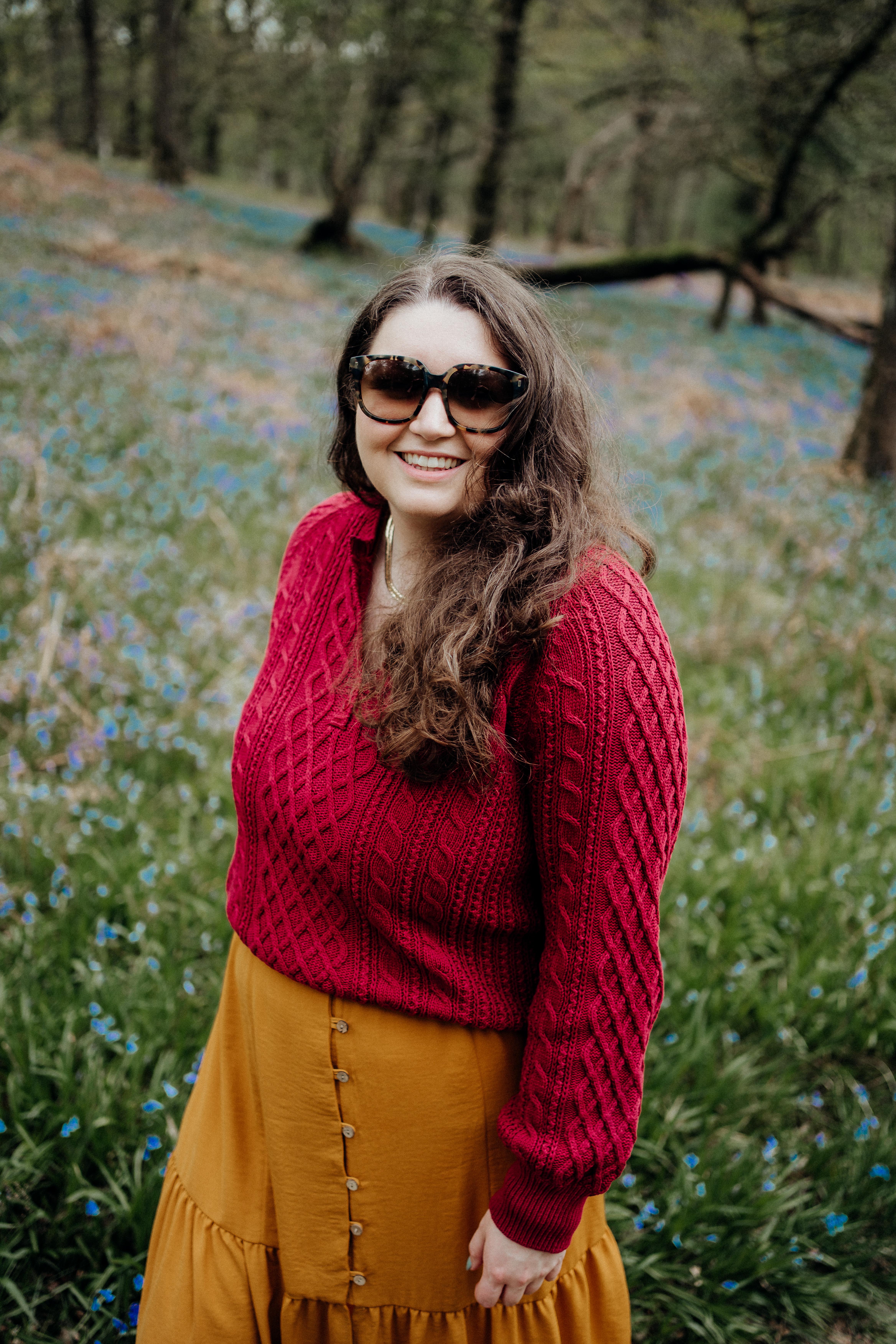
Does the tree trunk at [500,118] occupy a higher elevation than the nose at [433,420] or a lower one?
higher

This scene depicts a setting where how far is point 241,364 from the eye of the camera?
29.5 ft

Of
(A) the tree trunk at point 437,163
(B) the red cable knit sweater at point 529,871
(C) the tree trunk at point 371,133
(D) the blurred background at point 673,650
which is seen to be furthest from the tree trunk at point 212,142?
(B) the red cable knit sweater at point 529,871

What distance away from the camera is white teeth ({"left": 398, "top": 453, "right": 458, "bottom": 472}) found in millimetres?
1337

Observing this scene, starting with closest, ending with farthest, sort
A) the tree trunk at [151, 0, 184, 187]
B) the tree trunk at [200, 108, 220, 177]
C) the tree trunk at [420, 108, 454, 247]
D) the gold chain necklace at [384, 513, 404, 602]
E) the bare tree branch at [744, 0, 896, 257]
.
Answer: the gold chain necklace at [384, 513, 404, 602]
the bare tree branch at [744, 0, 896, 257]
the tree trunk at [151, 0, 184, 187]
the tree trunk at [420, 108, 454, 247]
the tree trunk at [200, 108, 220, 177]

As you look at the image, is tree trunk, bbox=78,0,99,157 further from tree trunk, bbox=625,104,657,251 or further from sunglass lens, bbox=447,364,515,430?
sunglass lens, bbox=447,364,515,430

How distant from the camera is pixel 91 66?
944 inches

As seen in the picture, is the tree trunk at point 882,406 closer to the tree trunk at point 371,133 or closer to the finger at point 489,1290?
the finger at point 489,1290

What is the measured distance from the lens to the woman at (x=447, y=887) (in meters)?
1.18

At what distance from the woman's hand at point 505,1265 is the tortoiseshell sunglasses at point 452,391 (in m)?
1.20

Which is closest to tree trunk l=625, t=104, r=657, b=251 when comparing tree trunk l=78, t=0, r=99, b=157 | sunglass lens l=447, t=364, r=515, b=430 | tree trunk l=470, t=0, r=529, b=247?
tree trunk l=470, t=0, r=529, b=247

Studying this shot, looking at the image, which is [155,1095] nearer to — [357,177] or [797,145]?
[797,145]

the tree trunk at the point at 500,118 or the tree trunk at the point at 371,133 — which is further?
the tree trunk at the point at 371,133

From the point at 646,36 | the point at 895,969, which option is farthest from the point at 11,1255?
the point at 646,36

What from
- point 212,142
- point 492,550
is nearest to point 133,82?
point 212,142
